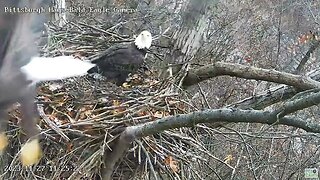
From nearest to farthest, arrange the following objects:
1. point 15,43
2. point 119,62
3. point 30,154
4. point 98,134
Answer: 1. point 15,43
2. point 30,154
3. point 98,134
4. point 119,62

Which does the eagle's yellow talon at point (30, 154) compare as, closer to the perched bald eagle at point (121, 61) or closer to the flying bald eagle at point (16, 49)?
the perched bald eagle at point (121, 61)

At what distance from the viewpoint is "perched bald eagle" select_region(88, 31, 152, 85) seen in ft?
6.69

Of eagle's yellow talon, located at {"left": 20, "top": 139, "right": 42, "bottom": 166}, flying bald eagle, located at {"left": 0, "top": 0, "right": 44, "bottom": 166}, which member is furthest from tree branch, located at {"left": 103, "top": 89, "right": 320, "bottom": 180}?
flying bald eagle, located at {"left": 0, "top": 0, "right": 44, "bottom": 166}

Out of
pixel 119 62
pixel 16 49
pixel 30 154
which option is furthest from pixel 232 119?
pixel 119 62

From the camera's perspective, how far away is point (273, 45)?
414 centimetres

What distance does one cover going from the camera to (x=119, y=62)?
2.04 metres

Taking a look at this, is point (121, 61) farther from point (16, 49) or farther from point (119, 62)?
point (16, 49)

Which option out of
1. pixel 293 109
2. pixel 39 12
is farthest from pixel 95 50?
pixel 39 12

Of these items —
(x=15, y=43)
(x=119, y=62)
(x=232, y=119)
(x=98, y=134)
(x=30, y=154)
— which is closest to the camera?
(x=15, y=43)

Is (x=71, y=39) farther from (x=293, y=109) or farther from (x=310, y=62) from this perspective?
(x=310, y=62)

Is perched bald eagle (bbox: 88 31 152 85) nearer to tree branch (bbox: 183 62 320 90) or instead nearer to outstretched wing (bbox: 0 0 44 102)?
tree branch (bbox: 183 62 320 90)

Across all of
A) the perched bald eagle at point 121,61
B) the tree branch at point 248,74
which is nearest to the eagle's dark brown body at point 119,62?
the perched bald eagle at point 121,61

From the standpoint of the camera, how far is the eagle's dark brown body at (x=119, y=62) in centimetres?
204

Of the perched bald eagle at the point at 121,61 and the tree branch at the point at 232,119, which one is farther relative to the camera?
the perched bald eagle at the point at 121,61
